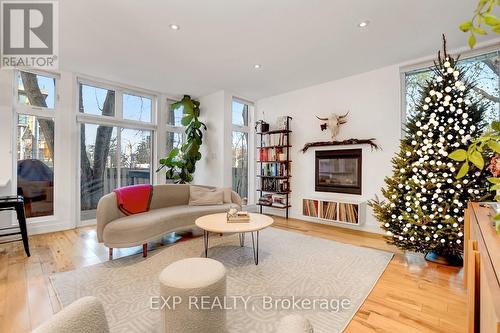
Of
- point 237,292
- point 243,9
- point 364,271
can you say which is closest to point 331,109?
point 243,9

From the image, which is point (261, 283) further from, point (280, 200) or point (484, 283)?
point (280, 200)

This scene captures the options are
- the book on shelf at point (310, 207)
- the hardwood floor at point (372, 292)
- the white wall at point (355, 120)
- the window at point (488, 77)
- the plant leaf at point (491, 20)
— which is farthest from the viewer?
the book on shelf at point (310, 207)

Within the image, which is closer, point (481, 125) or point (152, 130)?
point (481, 125)

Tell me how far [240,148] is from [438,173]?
409cm

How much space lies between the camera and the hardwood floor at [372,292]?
5.99 feet

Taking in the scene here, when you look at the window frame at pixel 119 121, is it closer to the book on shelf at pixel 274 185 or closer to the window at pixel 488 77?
the book on shelf at pixel 274 185

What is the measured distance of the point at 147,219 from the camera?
304cm

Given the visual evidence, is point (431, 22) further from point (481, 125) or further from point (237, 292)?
point (237, 292)

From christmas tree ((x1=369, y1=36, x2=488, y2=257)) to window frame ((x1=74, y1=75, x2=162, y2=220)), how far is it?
15.3 feet

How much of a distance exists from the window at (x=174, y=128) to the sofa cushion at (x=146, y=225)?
2.42 m

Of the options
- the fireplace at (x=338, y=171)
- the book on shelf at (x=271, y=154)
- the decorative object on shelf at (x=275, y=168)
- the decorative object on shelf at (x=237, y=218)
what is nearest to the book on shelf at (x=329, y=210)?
the fireplace at (x=338, y=171)

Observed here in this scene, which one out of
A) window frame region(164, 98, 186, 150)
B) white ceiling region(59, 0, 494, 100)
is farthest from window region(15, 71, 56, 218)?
window frame region(164, 98, 186, 150)

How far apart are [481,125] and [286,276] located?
8.82ft

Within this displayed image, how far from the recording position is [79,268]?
266 cm
